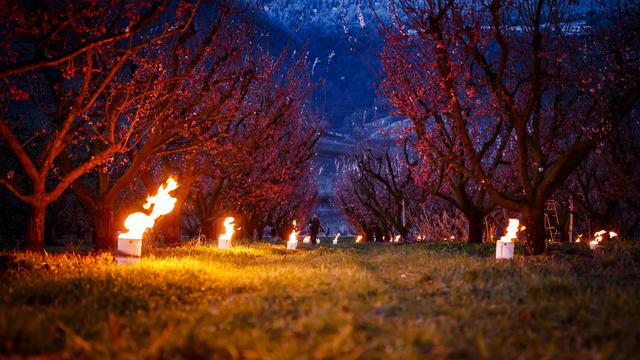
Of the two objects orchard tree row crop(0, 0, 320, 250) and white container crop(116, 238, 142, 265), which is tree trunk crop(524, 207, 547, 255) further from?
orchard tree row crop(0, 0, 320, 250)

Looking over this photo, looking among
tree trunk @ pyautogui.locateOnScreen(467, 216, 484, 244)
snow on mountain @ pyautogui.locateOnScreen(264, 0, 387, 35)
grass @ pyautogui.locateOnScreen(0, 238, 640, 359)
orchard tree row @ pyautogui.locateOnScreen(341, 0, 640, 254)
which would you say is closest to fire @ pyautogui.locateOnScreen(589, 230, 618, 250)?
orchard tree row @ pyautogui.locateOnScreen(341, 0, 640, 254)

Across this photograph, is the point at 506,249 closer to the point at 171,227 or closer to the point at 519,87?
the point at 519,87

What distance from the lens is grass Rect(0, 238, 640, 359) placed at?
383 cm

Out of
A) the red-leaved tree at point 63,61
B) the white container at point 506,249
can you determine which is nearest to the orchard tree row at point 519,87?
the white container at point 506,249

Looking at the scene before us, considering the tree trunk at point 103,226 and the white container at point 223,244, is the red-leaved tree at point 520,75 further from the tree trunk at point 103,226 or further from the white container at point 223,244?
the tree trunk at point 103,226

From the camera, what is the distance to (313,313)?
5.03 meters

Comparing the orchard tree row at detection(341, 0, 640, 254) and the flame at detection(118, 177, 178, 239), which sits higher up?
the orchard tree row at detection(341, 0, 640, 254)

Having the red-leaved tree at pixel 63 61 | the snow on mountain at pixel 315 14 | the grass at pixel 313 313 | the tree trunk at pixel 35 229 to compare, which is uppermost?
the snow on mountain at pixel 315 14

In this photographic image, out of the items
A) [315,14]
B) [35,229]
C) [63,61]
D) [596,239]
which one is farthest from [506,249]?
[315,14]

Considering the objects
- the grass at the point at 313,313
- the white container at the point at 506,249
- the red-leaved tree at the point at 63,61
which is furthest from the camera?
the white container at the point at 506,249

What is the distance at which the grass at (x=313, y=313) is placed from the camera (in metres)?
3.83

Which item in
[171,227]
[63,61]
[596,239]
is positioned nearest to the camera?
[63,61]

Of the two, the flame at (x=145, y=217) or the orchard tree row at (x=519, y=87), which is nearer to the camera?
the flame at (x=145, y=217)

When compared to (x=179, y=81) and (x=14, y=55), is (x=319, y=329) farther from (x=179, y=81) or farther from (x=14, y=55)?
(x=179, y=81)
